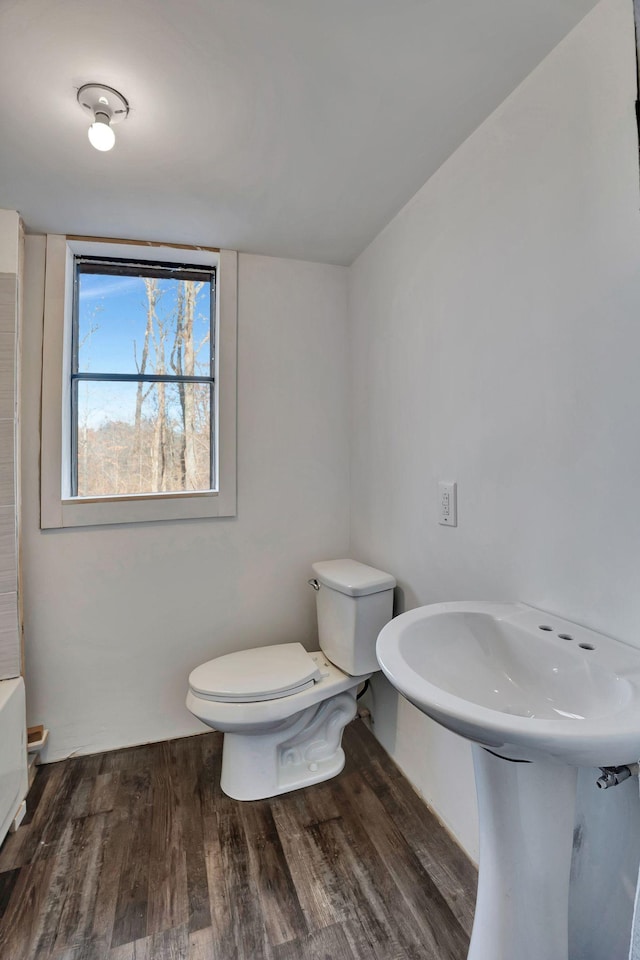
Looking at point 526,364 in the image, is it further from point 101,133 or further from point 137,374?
point 137,374

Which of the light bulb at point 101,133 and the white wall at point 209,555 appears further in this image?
the white wall at point 209,555

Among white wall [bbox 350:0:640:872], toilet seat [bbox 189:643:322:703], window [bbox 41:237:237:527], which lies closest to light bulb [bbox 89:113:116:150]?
window [bbox 41:237:237:527]

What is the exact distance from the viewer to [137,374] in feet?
6.61

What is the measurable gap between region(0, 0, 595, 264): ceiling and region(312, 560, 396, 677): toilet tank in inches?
57.1

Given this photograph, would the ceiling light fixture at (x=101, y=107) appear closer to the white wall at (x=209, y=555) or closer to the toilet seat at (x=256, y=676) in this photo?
the white wall at (x=209, y=555)

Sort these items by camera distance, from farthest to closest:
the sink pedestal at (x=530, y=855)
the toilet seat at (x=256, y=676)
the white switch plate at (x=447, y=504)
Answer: the toilet seat at (x=256, y=676), the white switch plate at (x=447, y=504), the sink pedestal at (x=530, y=855)

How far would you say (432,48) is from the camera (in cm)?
100

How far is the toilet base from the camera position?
5.17 ft

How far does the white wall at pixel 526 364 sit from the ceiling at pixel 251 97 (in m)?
0.13

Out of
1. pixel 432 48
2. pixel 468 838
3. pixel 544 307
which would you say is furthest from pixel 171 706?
pixel 432 48

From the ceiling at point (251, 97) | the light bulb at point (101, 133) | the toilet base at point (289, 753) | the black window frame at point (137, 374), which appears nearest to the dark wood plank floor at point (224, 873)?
the toilet base at point (289, 753)

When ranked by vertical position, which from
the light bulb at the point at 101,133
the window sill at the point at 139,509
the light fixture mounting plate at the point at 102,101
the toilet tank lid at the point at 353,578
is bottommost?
the toilet tank lid at the point at 353,578

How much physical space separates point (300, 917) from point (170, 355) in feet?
6.93

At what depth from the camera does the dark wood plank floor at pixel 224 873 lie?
110 centimetres
